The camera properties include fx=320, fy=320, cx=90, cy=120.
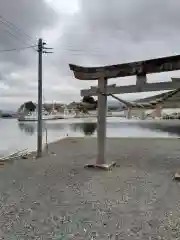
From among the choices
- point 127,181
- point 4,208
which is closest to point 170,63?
point 127,181

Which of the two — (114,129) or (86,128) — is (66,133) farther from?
(86,128)

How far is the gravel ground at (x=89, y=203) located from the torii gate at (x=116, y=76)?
134cm

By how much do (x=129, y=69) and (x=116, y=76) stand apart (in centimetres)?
42

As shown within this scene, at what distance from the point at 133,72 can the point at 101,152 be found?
238 cm

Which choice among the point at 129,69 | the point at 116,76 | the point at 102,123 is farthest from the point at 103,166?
the point at 129,69

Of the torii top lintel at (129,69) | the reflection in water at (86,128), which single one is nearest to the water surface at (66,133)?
the reflection in water at (86,128)

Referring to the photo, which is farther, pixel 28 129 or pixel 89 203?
pixel 28 129

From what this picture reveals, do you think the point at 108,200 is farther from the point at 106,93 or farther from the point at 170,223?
the point at 106,93

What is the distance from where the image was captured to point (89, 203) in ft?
18.3

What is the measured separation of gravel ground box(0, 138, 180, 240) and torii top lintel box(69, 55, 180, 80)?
2.60 m

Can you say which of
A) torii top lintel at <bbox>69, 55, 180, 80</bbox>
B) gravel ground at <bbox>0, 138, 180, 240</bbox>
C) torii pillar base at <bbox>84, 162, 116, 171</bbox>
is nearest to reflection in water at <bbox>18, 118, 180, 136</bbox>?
torii pillar base at <bbox>84, 162, 116, 171</bbox>

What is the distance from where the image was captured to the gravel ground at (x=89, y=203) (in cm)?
429

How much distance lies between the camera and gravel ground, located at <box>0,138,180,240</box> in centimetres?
429

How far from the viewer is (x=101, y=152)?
29.4ft
